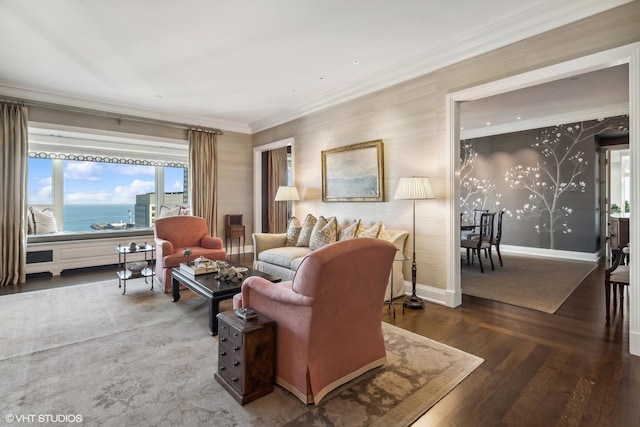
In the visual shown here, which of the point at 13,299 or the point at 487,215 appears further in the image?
the point at 487,215

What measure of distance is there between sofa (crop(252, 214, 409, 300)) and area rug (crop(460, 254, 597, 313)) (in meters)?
1.12

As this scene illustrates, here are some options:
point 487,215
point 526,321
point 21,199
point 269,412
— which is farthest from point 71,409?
point 487,215

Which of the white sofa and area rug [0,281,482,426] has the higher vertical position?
the white sofa

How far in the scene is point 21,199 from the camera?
482 centimetres

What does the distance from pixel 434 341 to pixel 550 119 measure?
6142mm

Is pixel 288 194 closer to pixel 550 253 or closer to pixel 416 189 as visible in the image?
pixel 416 189

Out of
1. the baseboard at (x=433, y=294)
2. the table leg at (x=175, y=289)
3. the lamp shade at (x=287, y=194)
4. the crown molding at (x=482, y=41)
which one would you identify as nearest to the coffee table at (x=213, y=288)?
the table leg at (x=175, y=289)

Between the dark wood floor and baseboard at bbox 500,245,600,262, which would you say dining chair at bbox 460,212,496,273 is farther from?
baseboard at bbox 500,245,600,262

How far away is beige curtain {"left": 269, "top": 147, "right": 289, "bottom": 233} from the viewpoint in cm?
796

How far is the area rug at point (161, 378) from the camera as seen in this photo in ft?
5.91

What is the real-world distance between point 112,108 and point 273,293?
5.53 meters

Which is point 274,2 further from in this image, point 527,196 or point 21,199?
point 527,196

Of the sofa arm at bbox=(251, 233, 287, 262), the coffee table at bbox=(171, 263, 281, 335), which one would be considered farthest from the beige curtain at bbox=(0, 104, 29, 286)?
the sofa arm at bbox=(251, 233, 287, 262)

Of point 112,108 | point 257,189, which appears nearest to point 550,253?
point 257,189
